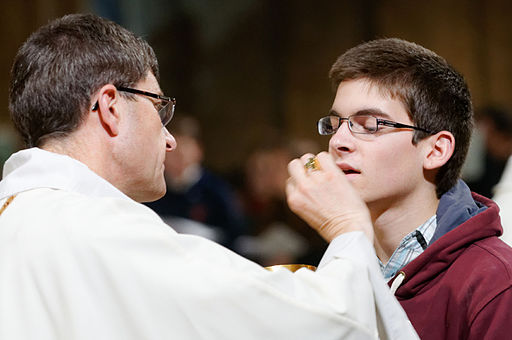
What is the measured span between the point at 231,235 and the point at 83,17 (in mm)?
3272

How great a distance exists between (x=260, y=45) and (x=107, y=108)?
5198 mm

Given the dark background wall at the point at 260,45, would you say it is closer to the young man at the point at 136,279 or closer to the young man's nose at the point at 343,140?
the young man's nose at the point at 343,140

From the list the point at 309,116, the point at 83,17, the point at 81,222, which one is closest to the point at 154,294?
the point at 81,222

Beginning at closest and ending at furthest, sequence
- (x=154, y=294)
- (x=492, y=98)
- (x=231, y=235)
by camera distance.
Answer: (x=154, y=294)
(x=231, y=235)
(x=492, y=98)

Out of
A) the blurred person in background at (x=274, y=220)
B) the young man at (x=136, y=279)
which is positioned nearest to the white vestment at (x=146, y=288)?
the young man at (x=136, y=279)

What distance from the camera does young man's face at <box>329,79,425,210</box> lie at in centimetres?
221

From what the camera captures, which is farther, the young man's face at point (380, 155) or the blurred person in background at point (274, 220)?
the blurred person in background at point (274, 220)

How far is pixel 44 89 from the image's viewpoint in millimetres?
2000

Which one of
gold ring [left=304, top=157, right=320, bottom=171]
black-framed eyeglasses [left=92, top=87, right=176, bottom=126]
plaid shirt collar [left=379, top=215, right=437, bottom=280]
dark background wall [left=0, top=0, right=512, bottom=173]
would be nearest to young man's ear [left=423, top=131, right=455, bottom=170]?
plaid shirt collar [left=379, top=215, right=437, bottom=280]

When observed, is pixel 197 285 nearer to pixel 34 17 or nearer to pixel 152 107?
pixel 152 107

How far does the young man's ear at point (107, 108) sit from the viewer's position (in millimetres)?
2006

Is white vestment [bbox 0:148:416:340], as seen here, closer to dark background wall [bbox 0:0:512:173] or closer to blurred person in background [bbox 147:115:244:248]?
blurred person in background [bbox 147:115:244:248]

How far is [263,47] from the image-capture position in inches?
279

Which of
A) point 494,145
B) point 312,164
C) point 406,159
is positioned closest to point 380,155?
point 406,159
